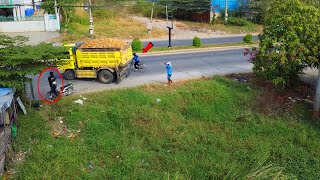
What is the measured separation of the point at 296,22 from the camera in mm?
15070

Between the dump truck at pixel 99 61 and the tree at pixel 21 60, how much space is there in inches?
117

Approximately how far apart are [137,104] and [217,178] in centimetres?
542

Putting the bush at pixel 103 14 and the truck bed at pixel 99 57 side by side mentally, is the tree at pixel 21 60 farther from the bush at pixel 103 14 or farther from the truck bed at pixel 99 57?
the bush at pixel 103 14

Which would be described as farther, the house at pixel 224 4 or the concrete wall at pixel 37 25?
the house at pixel 224 4

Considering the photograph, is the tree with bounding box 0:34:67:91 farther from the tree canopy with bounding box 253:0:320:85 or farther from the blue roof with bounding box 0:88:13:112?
the tree canopy with bounding box 253:0:320:85

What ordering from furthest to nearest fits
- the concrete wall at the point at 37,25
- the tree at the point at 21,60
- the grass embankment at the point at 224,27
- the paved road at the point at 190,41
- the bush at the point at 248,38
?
the grass embankment at the point at 224,27 → the concrete wall at the point at 37,25 → the paved road at the point at 190,41 → the bush at the point at 248,38 → the tree at the point at 21,60

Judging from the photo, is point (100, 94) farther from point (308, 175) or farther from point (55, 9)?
point (55, 9)

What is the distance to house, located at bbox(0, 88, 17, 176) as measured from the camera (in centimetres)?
1075

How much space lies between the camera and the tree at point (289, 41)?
1481cm

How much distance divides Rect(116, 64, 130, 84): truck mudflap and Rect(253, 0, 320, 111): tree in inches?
252

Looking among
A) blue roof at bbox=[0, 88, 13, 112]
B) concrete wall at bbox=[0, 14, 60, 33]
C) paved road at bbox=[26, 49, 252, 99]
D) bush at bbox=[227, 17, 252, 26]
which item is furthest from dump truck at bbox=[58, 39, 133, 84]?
bush at bbox=[227, 17, 252, 26]

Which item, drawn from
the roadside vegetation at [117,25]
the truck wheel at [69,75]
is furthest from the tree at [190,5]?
the truck wheel at [69,75]

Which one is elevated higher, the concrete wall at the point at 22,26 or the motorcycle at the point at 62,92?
the concrete wall at the point at 22,26

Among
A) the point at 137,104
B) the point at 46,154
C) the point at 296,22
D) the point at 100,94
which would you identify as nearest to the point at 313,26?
the point at 296,22
